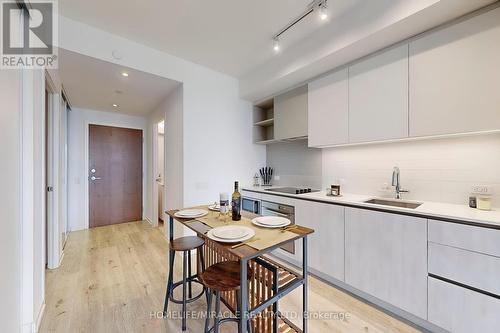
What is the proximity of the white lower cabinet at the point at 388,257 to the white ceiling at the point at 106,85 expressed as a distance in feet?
9.11

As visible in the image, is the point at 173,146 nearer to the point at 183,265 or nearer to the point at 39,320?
the point at 183,265

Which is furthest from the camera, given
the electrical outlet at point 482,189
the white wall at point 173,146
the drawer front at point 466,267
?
the white wall at point 173,146

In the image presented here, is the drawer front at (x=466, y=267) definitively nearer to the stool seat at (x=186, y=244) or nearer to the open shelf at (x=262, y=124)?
the stool seat at (x=186, y=244)

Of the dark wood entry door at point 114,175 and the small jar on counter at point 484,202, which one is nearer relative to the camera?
the small jar on counter at point 484,202

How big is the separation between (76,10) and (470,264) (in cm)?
365

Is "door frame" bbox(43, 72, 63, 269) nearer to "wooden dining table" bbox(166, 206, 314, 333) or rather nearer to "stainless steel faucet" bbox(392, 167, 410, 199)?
"wooden dining table" bbox(166, 206, 314, 333)

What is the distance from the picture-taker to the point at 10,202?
47.3 inches

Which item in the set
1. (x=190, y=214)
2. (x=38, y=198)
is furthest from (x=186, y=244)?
(x=38, y=198)

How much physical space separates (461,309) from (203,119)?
305 cm

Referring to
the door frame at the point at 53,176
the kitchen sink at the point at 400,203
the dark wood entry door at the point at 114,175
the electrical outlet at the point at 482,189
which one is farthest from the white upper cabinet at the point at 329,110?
the dark wood entry door at the point at 114,175

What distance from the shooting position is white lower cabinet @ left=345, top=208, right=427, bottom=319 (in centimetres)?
151

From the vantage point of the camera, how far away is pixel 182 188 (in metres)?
2.79

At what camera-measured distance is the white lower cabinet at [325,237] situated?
199 centimetres

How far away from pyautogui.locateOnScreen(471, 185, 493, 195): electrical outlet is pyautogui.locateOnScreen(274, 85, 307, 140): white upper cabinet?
5.23ft
